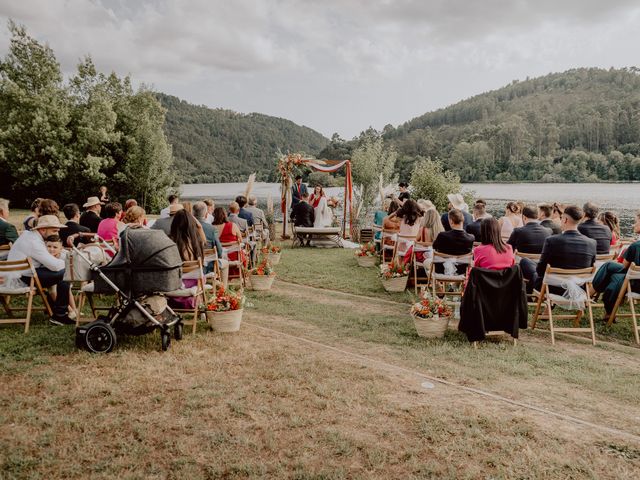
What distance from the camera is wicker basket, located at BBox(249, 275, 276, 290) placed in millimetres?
8422

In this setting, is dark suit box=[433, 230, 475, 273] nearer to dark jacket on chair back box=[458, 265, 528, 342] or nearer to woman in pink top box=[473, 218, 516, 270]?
woman in pink top box=[473, 218, 516, 270]

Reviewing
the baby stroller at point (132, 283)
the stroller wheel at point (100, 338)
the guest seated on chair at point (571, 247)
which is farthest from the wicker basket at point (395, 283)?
the stroller wheel at point (100, 338)

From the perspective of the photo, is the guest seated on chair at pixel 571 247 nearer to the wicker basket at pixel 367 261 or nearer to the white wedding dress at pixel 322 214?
the wicker basket at pixel 367 261

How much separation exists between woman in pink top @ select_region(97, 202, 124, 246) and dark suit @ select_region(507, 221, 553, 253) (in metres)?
6.13

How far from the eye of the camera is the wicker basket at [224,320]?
567cm

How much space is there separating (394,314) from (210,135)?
267ft

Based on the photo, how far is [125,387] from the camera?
13.3 feet

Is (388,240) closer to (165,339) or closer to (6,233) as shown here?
(165,339)

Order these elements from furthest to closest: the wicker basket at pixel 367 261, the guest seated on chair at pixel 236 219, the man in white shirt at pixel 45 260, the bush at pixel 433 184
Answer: the bush at pixel 433 184
the wicker basket at pixel 367 261
the guest seated on chair at pixel 236 219
the man in white shirt at pixel 45 260

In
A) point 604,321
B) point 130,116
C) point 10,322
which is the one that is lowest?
point 604,321

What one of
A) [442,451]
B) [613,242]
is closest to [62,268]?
[442,451]

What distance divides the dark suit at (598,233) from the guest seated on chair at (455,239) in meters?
1.70

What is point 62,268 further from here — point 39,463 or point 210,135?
point 210,135

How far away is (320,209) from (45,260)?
10225 millimetres
